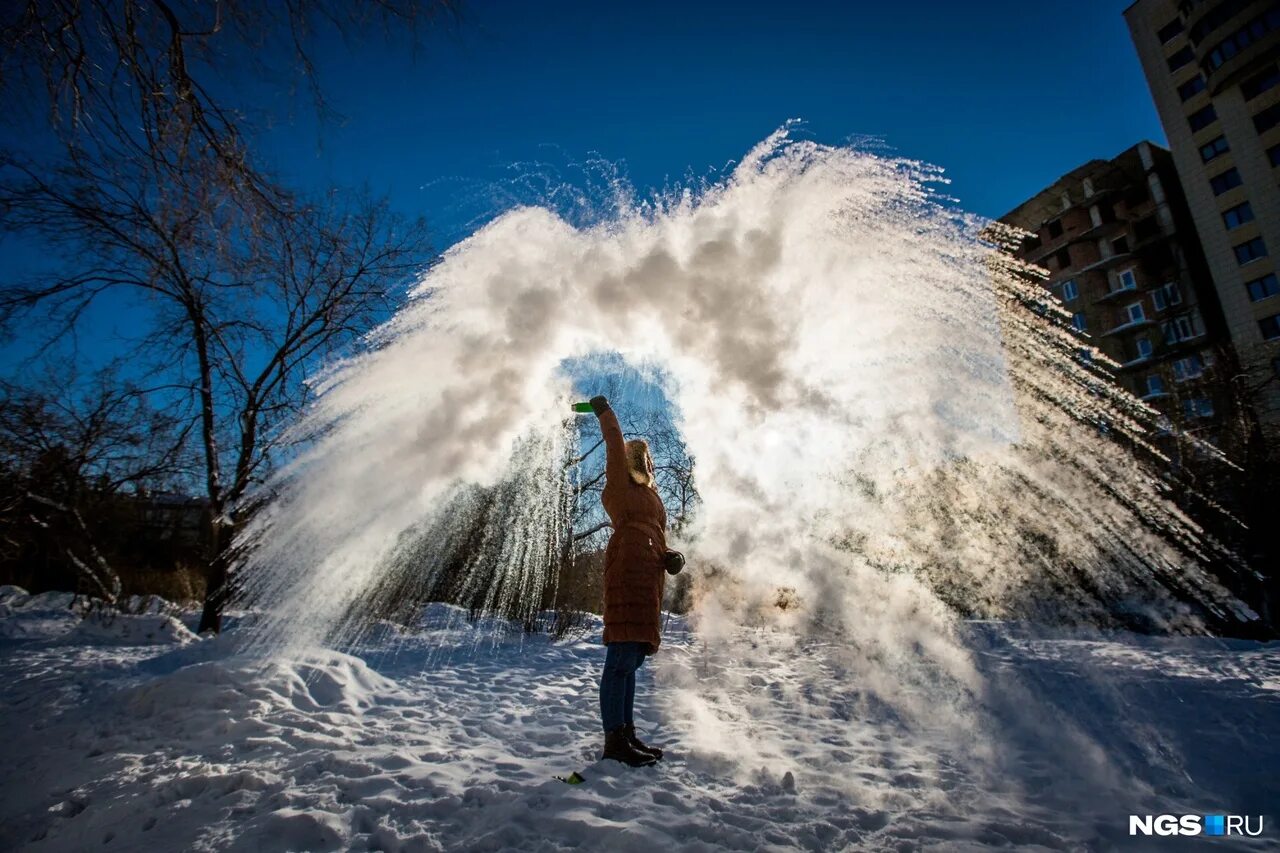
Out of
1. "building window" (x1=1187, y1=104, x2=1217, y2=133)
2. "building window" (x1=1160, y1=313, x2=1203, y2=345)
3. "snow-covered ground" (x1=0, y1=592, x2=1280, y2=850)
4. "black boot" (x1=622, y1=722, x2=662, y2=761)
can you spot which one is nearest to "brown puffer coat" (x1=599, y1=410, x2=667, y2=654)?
"black boot" (x1=622, y1=722, x2=662, y2=761)

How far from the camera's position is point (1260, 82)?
101 ft

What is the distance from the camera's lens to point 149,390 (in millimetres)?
9617

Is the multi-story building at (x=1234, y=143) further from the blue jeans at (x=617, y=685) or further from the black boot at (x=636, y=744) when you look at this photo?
the blue jeans at (x=617, y=685)

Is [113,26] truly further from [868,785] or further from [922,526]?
[922,526]

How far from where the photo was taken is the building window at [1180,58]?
1351 inches

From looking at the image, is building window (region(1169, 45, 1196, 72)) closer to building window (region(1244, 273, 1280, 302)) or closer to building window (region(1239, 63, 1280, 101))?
building window (region(1239, 63, 1280, 101))

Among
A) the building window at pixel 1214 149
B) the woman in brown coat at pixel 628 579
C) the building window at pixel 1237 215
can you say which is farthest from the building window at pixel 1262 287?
the woman in brown coat at pixel 628 579

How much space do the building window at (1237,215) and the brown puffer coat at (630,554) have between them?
4621cm

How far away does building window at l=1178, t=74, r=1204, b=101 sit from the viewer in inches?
1325

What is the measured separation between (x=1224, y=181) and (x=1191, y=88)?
22.9ft

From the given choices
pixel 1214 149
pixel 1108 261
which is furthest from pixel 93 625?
pixel 1108 261

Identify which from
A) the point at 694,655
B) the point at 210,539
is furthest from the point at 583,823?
the point at 210,539
